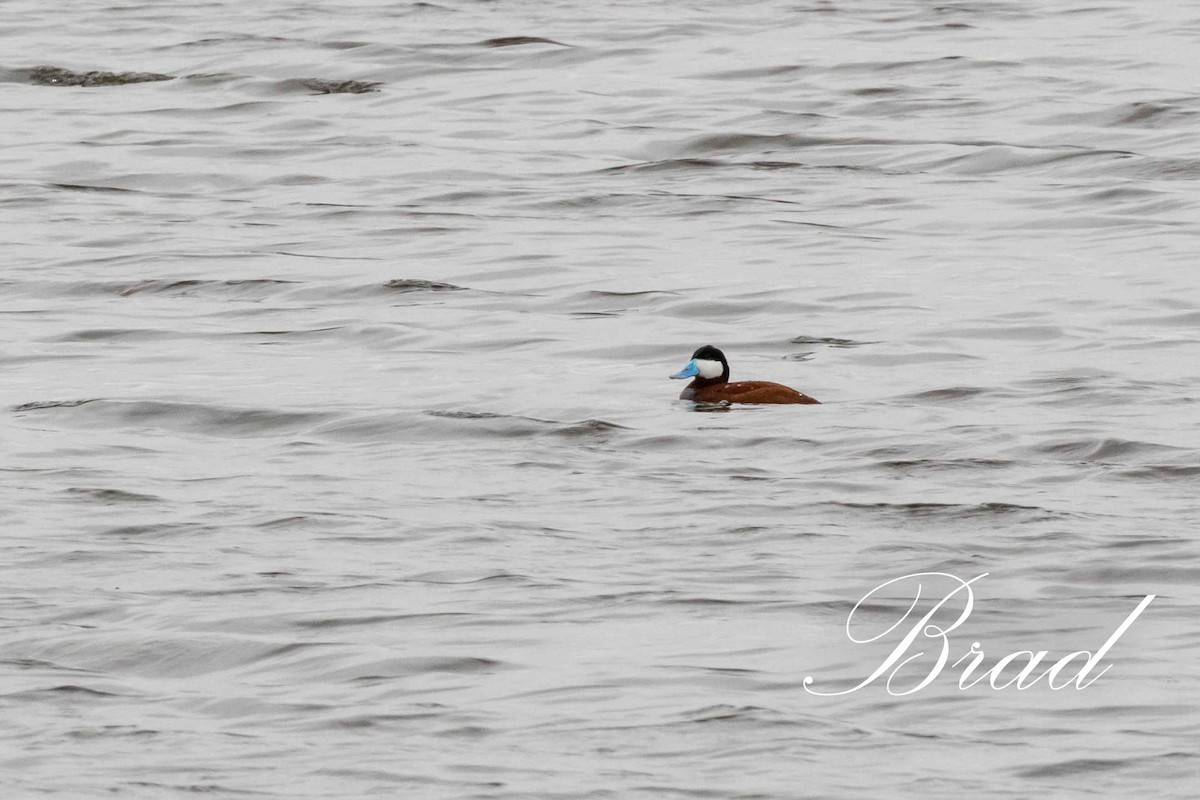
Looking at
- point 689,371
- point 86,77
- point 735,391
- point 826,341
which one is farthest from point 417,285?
point 86,77

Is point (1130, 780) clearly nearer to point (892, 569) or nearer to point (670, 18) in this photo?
point (892, 569)

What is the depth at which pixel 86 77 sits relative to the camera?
24.8m

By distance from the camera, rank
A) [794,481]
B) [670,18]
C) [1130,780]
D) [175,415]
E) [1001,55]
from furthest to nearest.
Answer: [670,18]
[1001,55]
[175,415]
[794,481]
[1130,780]

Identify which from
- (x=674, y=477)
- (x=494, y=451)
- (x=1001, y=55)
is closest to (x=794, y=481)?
(x=674, y=477)

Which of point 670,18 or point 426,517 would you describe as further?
point 670,18

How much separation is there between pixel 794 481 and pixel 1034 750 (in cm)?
371

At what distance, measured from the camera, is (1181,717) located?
24.1ft

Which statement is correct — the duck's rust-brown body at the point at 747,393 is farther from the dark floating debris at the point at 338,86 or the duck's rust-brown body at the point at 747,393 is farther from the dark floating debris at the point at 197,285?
the dark floating debris at the point at 338,86

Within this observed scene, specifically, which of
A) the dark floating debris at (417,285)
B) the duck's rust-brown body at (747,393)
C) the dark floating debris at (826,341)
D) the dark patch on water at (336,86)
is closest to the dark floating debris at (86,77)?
the dark patch on water at (336,86)

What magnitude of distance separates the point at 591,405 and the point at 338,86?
38.7 ft

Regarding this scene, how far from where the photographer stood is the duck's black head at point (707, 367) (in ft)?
42.9

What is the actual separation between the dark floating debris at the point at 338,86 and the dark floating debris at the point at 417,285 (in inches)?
308

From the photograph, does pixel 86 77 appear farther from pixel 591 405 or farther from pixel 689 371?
pixel 591 405

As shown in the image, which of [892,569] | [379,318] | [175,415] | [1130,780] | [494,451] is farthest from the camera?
[379,318]
